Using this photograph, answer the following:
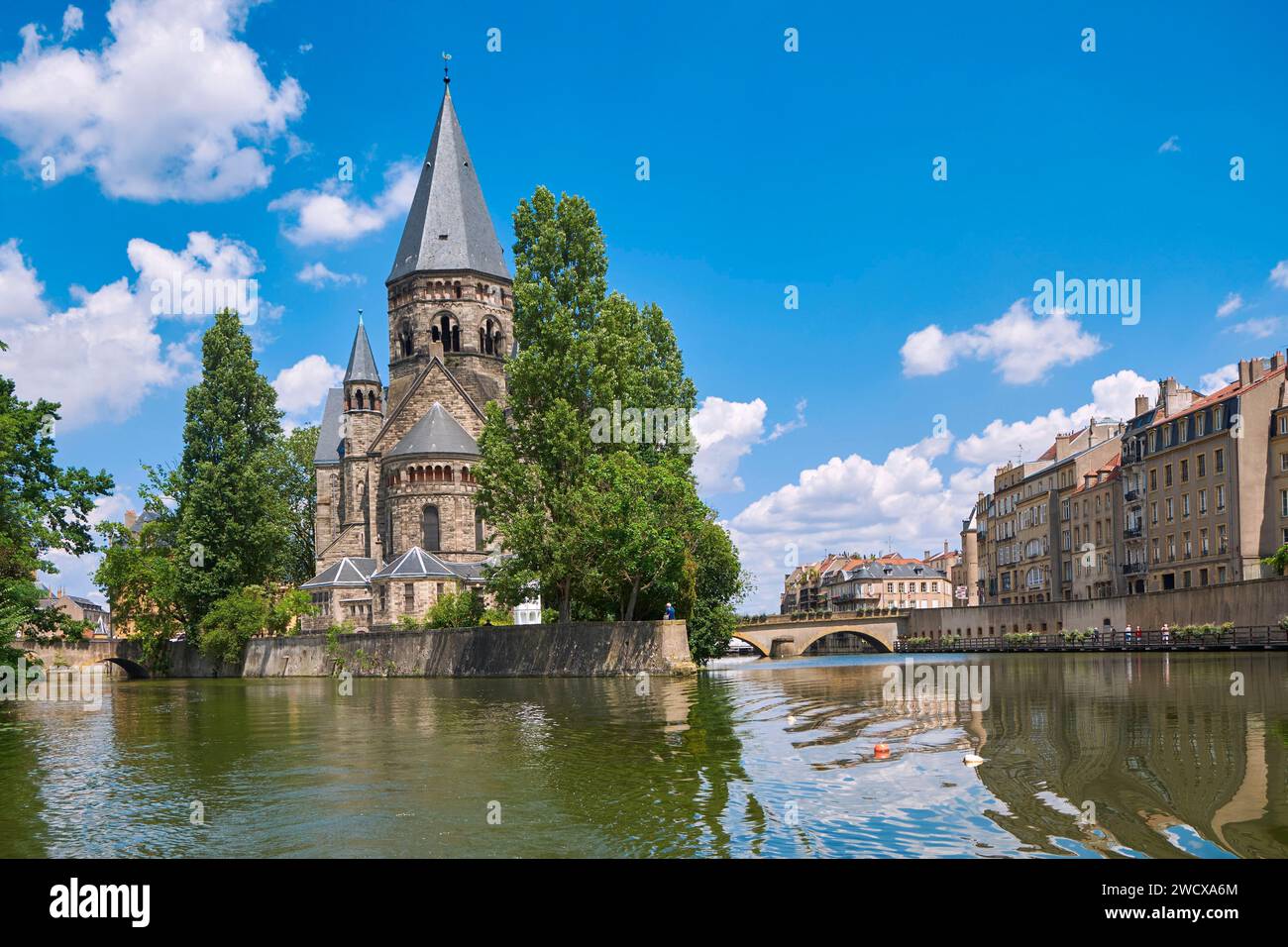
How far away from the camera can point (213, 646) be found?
72812 mm

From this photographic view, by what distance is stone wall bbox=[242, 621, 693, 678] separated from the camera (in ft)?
152

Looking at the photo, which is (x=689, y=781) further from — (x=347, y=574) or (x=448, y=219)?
(x=448, y=219)

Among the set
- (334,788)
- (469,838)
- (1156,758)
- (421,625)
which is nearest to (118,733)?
(334,788)

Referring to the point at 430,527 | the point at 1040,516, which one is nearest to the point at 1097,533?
the point at 1040,516

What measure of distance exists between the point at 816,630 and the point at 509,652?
51.0 m

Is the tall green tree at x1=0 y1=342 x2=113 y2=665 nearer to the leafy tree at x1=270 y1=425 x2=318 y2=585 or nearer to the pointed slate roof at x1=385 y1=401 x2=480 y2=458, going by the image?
the pointed slate roof at x1=385 y1=401 x2=480 y2=458

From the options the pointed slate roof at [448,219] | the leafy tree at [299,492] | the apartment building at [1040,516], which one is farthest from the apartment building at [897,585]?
the pointed slate roof at [448,219]

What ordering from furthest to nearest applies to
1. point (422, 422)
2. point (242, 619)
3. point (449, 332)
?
point (449, 332), point (422, 422), point (242, 619)

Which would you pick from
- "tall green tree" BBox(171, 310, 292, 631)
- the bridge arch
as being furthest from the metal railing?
the bridge arch

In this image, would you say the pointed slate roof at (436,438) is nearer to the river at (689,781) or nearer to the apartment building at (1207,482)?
the apartment building at (1207,482)

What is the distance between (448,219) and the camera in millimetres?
88438

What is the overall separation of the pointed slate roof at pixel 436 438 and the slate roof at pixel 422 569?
7.22m

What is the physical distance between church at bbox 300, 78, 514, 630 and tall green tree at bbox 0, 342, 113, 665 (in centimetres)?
3334
